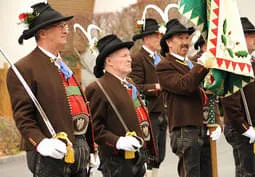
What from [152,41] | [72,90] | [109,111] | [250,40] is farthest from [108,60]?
[152,41]

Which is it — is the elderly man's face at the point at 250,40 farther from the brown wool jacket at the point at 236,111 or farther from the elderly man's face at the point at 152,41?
the elderly man's face at the point at 152,41

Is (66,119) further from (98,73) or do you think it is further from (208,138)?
(208,138)

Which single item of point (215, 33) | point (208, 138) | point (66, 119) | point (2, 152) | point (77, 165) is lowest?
point (2, 152)

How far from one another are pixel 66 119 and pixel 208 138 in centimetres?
280

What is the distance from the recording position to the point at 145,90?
10438mm

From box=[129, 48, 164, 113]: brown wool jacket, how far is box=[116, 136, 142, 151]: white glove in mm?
3579

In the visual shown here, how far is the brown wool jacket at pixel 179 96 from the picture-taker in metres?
8.23

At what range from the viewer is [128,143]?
6848 millimetres

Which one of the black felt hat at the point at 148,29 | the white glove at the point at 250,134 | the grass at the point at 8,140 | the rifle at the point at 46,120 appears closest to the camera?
the rifle at the point at 46,120

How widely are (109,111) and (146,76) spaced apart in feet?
12.3

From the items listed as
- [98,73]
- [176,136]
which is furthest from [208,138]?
[98,73]

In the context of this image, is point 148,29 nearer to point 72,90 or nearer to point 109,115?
point 109,115

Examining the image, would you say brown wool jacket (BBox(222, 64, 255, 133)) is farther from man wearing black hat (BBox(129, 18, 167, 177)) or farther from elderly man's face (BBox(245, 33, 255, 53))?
man wearing black hat (BBox(129, 18, 167, 177))

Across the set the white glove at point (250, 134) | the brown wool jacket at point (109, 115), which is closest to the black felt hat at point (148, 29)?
the white glove at point (250, 134)
